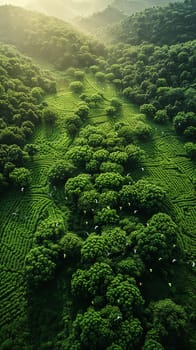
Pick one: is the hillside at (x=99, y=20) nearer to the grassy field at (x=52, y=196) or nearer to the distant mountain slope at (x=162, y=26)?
the distant mountain slope at (x=162, y=26)

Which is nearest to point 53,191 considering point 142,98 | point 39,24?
point 142,98

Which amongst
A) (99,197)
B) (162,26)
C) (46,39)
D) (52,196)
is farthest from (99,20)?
(99,197)

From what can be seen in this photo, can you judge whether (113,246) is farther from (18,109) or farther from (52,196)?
(18,109)

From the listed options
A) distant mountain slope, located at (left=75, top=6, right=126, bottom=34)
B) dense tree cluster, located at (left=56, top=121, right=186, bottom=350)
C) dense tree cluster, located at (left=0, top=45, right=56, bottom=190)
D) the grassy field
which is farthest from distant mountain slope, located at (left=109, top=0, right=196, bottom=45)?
dense tree cluster, located at (left=56, top=121, right=186, bottom=350)

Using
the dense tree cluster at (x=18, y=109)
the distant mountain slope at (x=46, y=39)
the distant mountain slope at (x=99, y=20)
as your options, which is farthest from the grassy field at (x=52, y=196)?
the distant mountain slope at (x=99, y=20)

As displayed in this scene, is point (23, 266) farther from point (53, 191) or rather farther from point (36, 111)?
point (36, 111)

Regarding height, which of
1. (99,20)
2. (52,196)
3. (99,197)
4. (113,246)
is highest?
(99,20)
